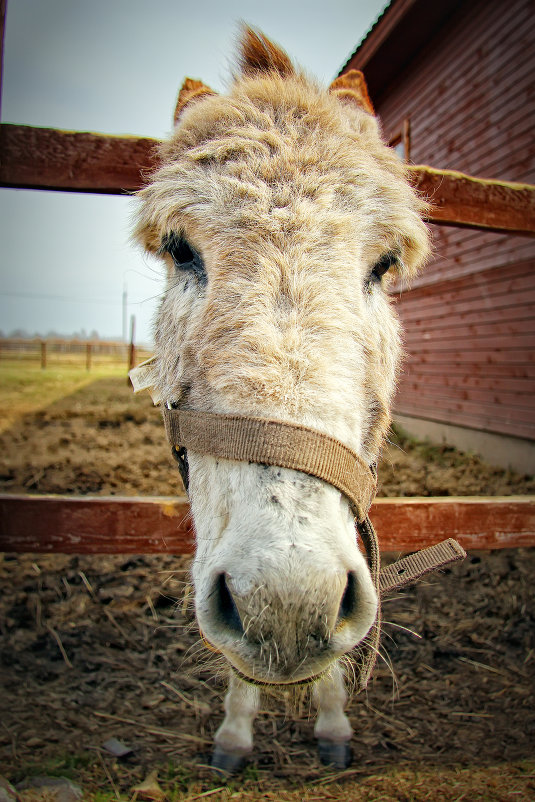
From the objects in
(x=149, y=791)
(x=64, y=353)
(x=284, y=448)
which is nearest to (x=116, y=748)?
(x=149, y=791)

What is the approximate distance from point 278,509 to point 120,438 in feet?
22.8

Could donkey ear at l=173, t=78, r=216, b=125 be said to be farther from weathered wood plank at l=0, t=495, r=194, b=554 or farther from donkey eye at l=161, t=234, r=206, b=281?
weathered wood plank at l=0, t=495, r=194, b=554

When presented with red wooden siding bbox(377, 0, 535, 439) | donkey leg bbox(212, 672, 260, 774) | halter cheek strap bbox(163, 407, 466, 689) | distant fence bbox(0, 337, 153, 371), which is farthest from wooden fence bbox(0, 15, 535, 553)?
distant fence bbox(0, 337, 153, 371)

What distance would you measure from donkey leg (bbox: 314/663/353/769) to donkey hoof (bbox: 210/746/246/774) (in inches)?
15.0

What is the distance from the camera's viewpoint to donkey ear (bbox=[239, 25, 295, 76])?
84.1 inches

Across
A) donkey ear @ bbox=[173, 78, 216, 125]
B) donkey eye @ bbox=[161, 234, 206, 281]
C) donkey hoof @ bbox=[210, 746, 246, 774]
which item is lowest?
donkey hoof @ bbox=[210, 746, 246, 774]

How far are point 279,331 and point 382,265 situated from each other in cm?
71

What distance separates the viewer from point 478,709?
2.46 m

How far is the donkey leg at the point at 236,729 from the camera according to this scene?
2094 millimetres

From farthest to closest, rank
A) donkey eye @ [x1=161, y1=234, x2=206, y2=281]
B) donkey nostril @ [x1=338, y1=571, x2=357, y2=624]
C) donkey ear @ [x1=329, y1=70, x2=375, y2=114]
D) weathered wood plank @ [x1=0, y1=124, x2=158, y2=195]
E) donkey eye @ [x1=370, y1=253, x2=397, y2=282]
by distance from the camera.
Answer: donkey ear @ [x1=329, y1=70, x2=375, y2=114] < weathered wood plank @ [x1=0, y1=124, x2=158, y2=195] < donkey eye @ [x1=370, y1=253, x2=397, y2=282] < donkey eye @ [x1=161, y1=234, x2=206, y2=281] < donkey nostril @ [x1=338, y1=571, x2=357, y2=624]

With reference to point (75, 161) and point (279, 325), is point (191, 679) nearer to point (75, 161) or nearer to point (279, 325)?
point (279, 325)

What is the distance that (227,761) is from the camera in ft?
6.85

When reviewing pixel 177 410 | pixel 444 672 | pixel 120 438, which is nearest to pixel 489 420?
pixel 444 672

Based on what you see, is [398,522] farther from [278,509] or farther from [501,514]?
[278,509]
